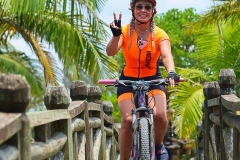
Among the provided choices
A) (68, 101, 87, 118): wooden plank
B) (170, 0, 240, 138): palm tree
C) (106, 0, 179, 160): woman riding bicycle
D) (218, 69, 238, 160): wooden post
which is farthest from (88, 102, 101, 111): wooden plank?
(170, 0, 240, 138): palm tree

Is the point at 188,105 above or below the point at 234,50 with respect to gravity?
below

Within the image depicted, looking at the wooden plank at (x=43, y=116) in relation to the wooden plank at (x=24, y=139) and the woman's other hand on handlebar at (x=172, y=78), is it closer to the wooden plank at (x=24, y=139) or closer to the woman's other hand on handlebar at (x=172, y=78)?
the wooden plank at (x=24, y=139)

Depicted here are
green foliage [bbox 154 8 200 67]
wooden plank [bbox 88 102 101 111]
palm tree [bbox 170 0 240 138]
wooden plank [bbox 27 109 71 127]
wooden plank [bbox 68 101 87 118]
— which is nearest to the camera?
wooden plank [bbox 27 109 71 127]

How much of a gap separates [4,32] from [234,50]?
5.09 m

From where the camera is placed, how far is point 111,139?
9930 mm

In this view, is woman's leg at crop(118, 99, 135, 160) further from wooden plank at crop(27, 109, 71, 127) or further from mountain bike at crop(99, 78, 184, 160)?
wooden plank at crop(27, 109, 71, 127)

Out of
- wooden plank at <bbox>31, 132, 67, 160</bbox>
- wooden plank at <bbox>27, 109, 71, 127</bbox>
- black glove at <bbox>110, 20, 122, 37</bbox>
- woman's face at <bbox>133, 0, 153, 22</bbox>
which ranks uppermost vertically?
woman's face at <bbox>133, 0, 153, 22</bbox>

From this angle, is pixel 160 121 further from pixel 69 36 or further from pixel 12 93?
pixel 69 36

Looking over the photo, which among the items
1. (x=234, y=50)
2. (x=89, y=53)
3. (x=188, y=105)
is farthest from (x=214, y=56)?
(x=89, y=53)

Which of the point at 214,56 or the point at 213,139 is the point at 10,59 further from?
the point at 213,139

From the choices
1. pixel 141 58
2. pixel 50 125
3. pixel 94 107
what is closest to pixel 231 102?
pixel 141 58

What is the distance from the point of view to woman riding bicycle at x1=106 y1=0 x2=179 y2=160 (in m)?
5.64

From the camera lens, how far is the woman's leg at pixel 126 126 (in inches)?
221

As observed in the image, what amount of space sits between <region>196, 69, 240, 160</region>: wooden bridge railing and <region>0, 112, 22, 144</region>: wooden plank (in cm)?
229
